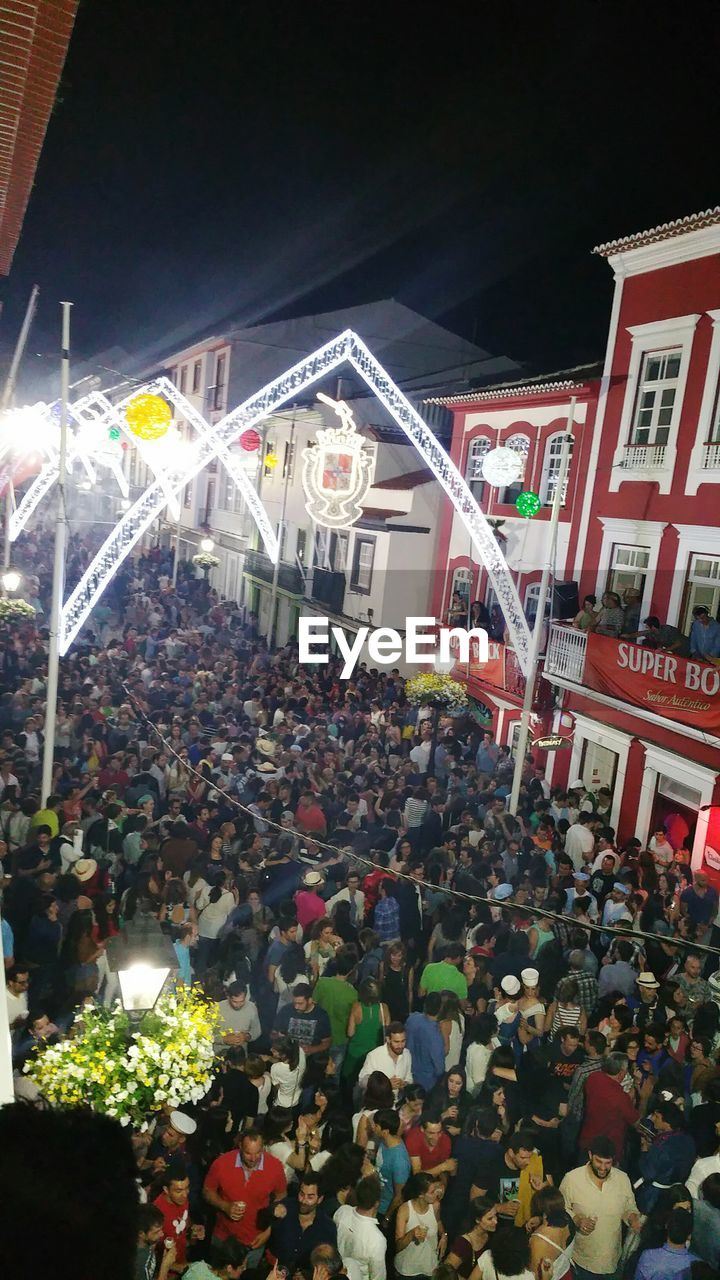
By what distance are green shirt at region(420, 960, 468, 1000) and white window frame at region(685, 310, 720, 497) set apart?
1083 cm

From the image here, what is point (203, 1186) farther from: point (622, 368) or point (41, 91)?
point (622, 368)

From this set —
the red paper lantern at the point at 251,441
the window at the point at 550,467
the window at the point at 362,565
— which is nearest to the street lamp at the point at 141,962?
the window at the point at 550,467

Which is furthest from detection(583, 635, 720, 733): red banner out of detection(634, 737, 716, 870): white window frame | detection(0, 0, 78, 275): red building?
detection(0, 0, 78, 275): red building

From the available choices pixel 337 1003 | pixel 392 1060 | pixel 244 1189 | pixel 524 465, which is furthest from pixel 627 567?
pixel 244 1189

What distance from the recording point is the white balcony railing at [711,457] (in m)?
15.0

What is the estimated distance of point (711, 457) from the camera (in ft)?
49.5

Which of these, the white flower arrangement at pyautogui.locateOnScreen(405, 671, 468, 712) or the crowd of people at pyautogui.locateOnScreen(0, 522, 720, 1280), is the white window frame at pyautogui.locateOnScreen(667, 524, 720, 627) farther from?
the white flower arrangement at pyautogui.locateOnScreen(405, 671, 468, 712)

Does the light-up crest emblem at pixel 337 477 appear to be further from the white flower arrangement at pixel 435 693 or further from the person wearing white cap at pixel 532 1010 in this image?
the person wearing white cap at pixel 532 1010

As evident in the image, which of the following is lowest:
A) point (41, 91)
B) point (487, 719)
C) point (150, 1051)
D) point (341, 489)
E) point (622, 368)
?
point (487, 719)

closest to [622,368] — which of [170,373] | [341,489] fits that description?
[341,489]

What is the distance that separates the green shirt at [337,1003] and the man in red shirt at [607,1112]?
190 centimetres

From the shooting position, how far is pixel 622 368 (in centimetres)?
1733

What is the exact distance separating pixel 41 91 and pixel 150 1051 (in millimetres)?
5371

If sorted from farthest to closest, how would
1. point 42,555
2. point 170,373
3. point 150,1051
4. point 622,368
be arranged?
point 170,373, point 42,555, point 622,368, point 150,1051
